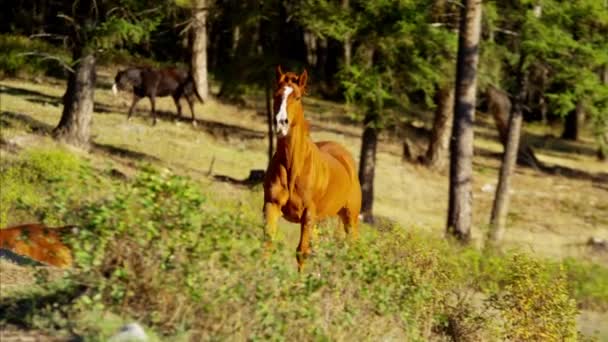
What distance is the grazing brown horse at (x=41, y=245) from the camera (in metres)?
8.41

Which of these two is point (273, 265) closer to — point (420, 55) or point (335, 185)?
point (335, 185)

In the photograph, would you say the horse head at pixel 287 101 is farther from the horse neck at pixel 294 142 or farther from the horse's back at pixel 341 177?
the horse's back at pixel 341 177

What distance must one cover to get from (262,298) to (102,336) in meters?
1.17

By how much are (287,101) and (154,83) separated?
24550 mm

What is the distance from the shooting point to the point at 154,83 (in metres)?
35.2

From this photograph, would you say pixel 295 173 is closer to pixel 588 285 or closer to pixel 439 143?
pixel 588 285

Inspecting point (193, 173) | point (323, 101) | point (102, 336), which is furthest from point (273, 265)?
point (323, 101)

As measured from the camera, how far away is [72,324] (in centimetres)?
773

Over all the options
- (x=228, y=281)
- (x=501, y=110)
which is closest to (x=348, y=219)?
(x=228, y=281)

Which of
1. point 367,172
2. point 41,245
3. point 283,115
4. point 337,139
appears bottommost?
point 337,139

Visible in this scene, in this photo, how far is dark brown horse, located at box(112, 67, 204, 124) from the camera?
34.8 m

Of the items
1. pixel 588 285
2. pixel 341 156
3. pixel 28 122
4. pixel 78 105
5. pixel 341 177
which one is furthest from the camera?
pixel 28 122

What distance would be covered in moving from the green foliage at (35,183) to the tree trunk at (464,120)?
7.45 metres

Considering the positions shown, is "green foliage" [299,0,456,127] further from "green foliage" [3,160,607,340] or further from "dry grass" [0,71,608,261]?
"green foliage" [3,160,607,340]
